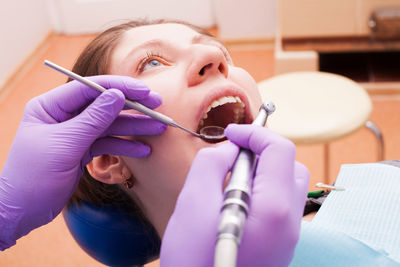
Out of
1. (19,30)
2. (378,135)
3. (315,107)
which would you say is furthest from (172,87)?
(19,30)

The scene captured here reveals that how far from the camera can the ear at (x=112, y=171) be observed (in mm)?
1104

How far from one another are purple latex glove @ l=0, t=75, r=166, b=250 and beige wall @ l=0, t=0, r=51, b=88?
252 centimetres

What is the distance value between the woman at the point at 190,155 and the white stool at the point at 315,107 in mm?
604

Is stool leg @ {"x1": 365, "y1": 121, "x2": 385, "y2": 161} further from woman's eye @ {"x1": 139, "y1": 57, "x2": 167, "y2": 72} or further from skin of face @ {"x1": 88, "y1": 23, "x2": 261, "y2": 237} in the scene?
woman's eye @ {"x1": 139, "y1": 57, "x2": 167, "y2": 72}

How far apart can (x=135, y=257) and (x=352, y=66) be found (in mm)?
2274

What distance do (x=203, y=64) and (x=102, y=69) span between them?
25cm

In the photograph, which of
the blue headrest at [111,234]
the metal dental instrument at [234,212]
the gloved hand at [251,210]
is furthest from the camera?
the blue headrest at [111,234]

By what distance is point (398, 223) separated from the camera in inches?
44.1

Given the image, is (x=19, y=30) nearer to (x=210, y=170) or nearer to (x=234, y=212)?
A: (x=210, y=170)

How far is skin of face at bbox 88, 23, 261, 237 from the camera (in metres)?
0.98

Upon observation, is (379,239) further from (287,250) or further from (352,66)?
(352,66)

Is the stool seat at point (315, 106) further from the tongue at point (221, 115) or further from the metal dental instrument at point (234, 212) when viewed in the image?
the metal dental instrument at point (234, 212)

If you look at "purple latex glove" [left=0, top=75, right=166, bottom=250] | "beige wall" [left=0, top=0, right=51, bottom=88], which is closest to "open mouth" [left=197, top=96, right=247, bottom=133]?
"purple latex glove" [left=0, top=75, right=166, bottom=250]

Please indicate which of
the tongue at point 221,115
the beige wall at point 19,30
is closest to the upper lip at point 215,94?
the tongue at point 221,115
